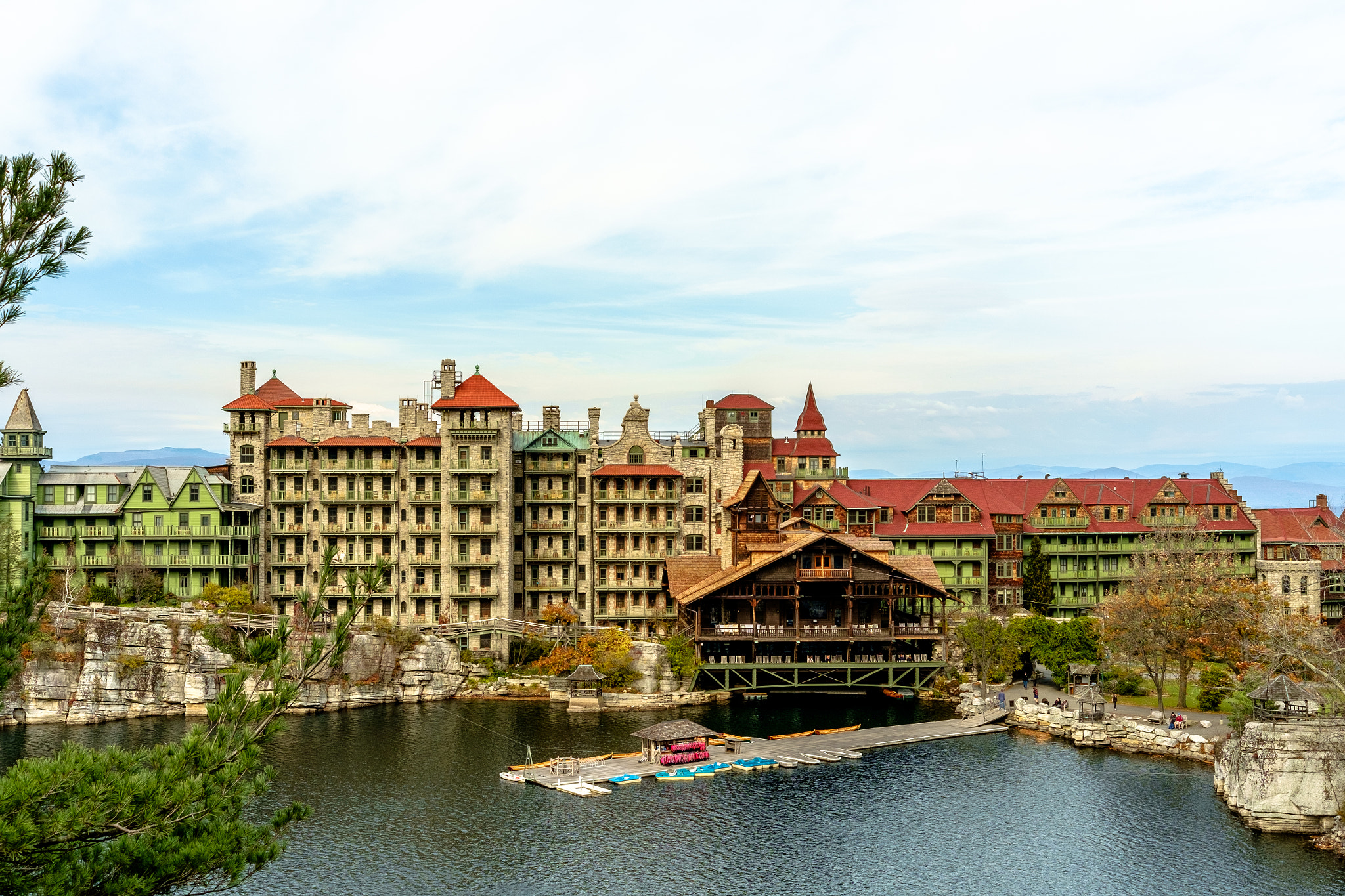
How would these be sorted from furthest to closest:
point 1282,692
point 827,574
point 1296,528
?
point 1296,528, point 827,574, point 1282,692

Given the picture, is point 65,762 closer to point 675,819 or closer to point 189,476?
point 675,819

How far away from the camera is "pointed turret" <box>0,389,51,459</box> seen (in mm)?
88938

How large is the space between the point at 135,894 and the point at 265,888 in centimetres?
2591

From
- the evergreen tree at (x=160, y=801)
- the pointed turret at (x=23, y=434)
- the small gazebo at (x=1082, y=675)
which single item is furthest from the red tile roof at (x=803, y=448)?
the evergreen tree at (x=160, y=801)

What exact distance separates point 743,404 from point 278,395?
40.5 meters

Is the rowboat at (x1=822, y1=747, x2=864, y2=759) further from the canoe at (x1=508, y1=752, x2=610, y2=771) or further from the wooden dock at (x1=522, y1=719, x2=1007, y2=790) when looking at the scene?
the canoe at (x1=508, y1=752, x2=610, y2=771)

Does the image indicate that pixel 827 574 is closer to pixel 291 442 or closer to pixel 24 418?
pixel 291 442

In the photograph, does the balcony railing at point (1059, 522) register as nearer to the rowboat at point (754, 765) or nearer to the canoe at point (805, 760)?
the canoe at point (805, 760)

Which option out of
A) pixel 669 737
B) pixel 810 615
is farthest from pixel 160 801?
pixel 810 615

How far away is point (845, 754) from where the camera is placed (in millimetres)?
64625

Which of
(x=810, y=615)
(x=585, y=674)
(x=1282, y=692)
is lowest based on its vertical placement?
(x=585, y=674)

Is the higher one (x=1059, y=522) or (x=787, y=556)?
(x=1059, y=522)

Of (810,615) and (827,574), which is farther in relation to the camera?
(810,615)

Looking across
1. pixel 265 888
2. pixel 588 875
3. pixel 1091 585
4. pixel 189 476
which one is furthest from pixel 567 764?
pixel 1091 585
